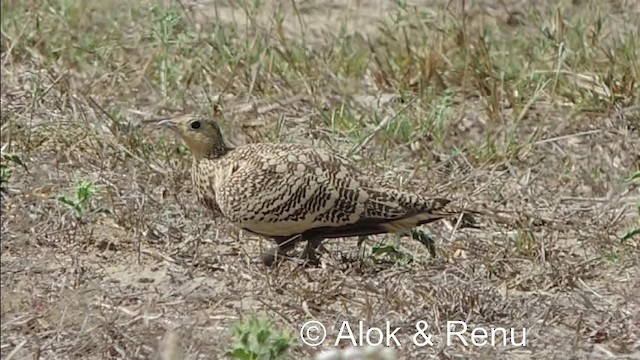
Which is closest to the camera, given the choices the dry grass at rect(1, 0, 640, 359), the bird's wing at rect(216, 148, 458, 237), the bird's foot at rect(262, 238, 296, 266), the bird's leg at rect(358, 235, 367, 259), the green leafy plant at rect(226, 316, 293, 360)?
the green leafy plant at rect(226, 316, 293, 360)

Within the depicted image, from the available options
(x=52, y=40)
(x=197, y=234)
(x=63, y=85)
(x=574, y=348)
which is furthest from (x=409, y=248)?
(x=52, y=40)

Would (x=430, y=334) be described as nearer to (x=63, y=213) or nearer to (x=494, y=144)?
(x=63, y=213)

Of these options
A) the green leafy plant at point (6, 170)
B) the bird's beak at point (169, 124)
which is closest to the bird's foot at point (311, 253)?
the bird's beak at point (169, 124)

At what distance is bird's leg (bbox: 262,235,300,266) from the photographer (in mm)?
4945

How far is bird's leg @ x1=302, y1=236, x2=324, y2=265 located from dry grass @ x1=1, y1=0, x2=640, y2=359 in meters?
0.05

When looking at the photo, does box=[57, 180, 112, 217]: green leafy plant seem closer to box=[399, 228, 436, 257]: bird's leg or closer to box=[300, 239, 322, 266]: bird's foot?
box=[300, 239, 322, 266]: bird's foot

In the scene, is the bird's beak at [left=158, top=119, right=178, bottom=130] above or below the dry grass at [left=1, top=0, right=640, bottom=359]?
above

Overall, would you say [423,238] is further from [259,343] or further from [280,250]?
[259,343]

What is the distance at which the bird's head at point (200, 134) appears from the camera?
514cm

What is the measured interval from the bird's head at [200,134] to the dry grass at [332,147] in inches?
11.2

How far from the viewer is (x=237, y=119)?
20.7 feet

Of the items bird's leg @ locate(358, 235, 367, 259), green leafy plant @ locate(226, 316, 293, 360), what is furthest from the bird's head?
green leafy plant @ locate(226, 316, 293, 360)

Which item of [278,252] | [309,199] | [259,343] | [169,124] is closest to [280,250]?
[278,252]

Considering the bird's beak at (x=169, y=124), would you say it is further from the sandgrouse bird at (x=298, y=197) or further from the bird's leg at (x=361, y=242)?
the bird's leg at (x=361, y=242)
